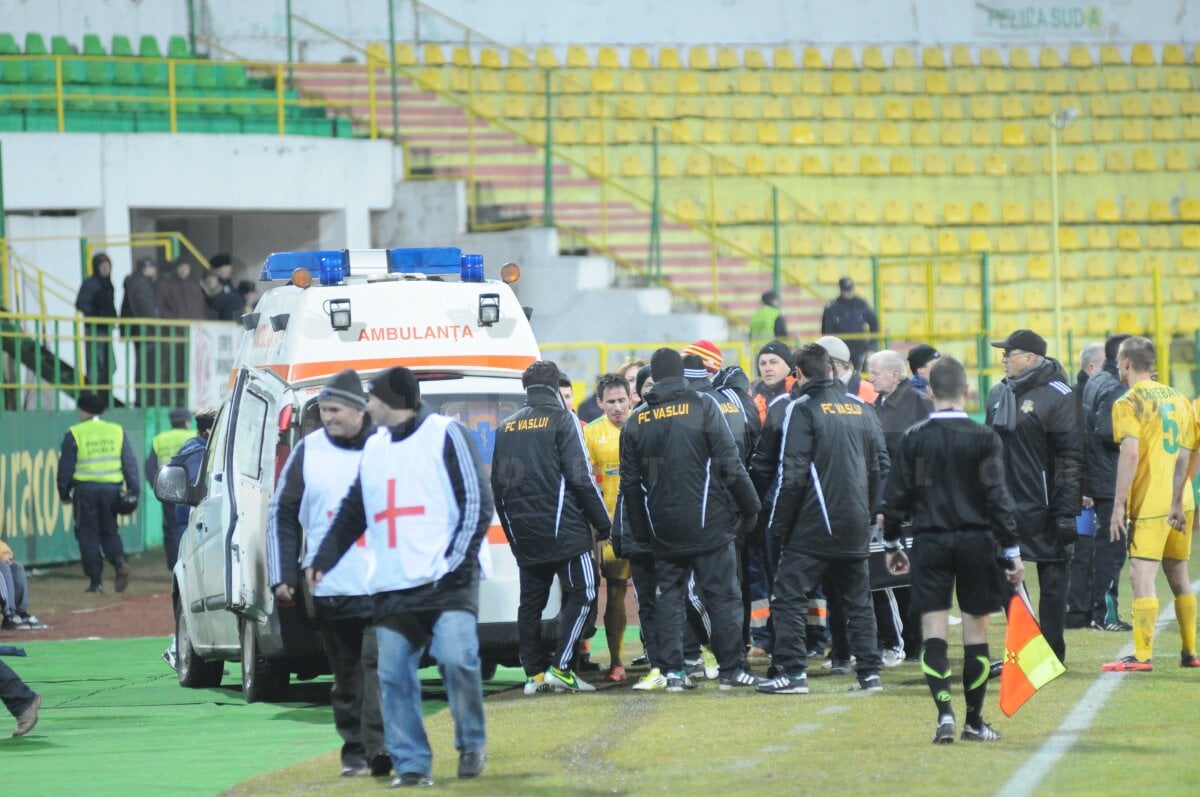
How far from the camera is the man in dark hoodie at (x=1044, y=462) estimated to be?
10.7 m

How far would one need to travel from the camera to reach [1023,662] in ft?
27.9

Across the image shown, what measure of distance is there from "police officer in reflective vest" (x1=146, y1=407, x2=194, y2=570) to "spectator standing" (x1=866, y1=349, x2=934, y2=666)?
823 cm

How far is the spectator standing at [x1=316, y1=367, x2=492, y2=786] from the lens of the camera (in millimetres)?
7664

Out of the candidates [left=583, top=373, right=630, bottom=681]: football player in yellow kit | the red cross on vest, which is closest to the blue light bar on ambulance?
[left=583, top=373, right=630, bottom=681]: football player in yellow kit

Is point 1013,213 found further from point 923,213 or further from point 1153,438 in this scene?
point 1153,438

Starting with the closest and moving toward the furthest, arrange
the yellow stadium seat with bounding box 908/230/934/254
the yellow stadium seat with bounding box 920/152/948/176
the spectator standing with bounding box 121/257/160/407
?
the spectator standing with bounding box 121/257/160/407, the yellow stadium seat with bounding box 908/230/934/254, the yellow stadium seat with bounding box 920/152/948/176

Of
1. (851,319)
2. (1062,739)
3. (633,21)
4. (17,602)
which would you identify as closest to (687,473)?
(1062,739)

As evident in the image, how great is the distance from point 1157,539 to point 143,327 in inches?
557

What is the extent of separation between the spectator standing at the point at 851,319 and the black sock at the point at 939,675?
46.3 ft

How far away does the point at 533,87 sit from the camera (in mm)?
27750

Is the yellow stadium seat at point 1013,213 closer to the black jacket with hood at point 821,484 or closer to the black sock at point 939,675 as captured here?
the black jacket with hood at point 821,484

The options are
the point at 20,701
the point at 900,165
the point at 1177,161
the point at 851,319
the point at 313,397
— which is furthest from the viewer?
the point at 1177,161

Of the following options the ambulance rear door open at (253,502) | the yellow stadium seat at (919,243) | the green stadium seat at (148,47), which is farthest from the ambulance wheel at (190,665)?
the yellow stadium seat at (919,243)

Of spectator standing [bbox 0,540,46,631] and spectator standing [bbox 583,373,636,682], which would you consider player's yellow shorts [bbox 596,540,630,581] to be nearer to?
spectator standing [bbox 583,373,636,682]
